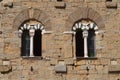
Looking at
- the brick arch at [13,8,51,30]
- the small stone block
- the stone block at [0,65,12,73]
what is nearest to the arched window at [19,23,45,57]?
the brick arch at [13,8,51,30]

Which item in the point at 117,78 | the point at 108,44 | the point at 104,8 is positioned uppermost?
the point at 104,8

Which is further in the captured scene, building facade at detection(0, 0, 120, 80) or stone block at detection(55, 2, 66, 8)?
stone block at detection(55, 2, 66, 8)

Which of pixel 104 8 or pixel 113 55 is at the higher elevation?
pixel 104 8

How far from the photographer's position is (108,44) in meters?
21.0

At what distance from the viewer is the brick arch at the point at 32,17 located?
2125 cm

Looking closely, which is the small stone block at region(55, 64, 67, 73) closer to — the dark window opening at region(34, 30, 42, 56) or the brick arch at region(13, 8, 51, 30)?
the dark window opening at region(34, 30, 42, 56)

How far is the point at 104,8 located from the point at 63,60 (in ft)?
8.70

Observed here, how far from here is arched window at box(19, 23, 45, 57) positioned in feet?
69.2

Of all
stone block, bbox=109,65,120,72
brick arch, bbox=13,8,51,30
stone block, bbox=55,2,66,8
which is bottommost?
stone block, bbox=109,65,120,72

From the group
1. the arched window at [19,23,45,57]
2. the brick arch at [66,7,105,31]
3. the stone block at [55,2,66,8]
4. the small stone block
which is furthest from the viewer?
the stone block at [55,2,66,8]

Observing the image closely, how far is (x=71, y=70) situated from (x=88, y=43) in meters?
1.30

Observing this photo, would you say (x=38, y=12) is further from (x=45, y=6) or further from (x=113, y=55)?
(x=113, y=55)

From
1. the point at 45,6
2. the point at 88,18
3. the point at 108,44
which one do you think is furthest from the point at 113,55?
the point at 45,6

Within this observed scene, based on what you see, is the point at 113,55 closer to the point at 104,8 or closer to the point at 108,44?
the point at 108,44
